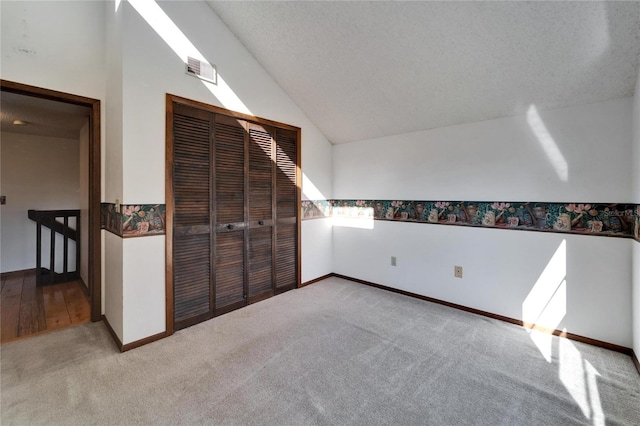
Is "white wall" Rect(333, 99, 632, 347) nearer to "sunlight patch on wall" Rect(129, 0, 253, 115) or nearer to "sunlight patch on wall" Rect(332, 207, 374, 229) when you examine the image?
"sunlight patch on wall" Rect(332, 207, 374, 229)

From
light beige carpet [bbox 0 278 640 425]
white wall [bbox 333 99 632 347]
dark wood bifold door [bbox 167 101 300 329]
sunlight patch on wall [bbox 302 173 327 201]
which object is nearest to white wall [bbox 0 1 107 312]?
dark wood bifold door [bbox 167 101 300 329]

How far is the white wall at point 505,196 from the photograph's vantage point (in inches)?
89.7

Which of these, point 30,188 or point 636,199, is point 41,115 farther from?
point 636,199

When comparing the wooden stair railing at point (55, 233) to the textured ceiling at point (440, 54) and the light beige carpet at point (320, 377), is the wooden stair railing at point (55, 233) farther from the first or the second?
the textured ceiling at point (440, 54)

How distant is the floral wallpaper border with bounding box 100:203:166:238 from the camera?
2.28m

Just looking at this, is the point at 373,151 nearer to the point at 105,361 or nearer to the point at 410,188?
the point at 410,188

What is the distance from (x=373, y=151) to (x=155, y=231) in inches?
107

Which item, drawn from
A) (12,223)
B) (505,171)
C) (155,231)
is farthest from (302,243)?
(12,223)

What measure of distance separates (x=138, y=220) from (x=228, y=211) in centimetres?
83

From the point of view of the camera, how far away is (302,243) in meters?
3.81

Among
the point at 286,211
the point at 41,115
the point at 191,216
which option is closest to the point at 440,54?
the point at 286,211

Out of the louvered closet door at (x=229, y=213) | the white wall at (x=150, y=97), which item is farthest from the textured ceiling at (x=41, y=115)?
the louvered closet door at (x=229, y=213)

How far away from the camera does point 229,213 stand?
2.97 meters

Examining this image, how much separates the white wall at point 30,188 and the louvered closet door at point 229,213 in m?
3.22
